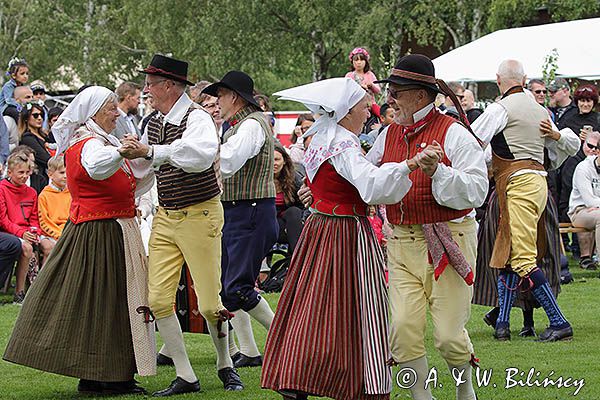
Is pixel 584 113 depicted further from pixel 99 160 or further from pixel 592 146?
pixel 99 160

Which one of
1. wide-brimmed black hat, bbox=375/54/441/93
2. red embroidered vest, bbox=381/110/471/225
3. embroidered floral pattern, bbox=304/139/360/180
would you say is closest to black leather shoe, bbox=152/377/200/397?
embroidered floral pattern, bbox=304/139/360/180

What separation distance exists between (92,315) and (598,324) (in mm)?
4433

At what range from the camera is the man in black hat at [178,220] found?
659 cm

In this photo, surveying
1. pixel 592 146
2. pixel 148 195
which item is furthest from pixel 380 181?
pixel 592 146

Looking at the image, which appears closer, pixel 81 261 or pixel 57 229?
pixel 81 261

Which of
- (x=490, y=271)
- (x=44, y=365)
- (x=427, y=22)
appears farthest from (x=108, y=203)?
(x=427, y=22)

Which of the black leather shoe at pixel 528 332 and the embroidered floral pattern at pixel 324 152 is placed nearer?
the embroidered floral pattern at pixel 324 152

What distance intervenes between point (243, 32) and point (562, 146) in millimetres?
25303

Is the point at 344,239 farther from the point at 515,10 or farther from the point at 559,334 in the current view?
the point at 515,10

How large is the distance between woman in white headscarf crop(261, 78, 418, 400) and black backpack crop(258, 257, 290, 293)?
18.0 ft

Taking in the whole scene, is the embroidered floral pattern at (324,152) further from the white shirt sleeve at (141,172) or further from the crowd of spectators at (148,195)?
the crowd of spectators at (148,195)

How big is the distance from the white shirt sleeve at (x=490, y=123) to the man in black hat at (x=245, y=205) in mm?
1459

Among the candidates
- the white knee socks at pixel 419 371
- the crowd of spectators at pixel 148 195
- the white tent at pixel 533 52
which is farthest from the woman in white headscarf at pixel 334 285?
the white tent at pixel 533 52

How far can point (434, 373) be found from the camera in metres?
6.47
